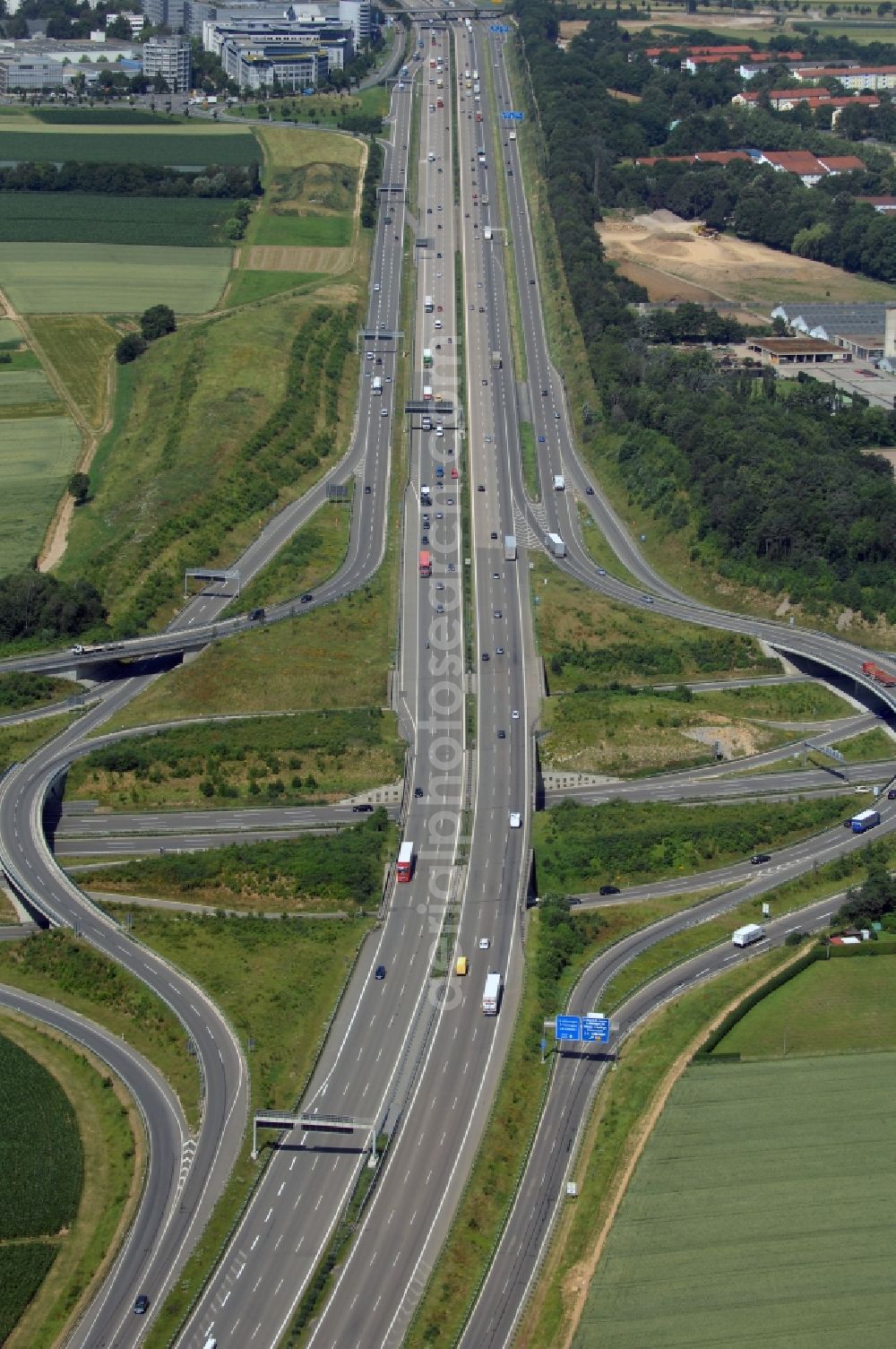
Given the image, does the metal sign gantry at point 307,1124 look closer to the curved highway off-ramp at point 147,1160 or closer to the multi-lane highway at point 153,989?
the multi-lane highway at point 153,989

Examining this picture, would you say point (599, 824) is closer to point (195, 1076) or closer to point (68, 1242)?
point (195, 1076)

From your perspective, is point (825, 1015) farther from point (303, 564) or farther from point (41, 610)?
point (303, 564)

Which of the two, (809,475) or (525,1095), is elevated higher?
(809,475)

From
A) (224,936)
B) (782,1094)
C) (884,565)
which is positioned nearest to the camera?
(782,1094)

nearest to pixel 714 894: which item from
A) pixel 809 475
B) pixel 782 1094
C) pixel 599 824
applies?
pixel 599 824

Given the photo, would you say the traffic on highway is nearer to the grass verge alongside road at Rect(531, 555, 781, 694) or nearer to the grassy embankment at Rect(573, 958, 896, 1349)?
the grass verge alongside road at Rect(531, 555, 781, 694)

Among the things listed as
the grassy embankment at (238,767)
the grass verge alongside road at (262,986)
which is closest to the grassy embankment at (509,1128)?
the grass verge alongside road at (262,986)
